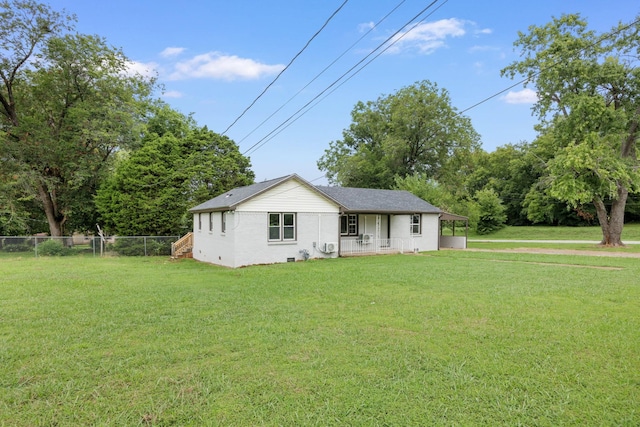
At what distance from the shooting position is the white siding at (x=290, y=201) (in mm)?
14867

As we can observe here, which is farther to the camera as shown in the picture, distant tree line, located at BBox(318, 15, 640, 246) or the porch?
distant tree line, located at BBox(318, 15, 640, 246)

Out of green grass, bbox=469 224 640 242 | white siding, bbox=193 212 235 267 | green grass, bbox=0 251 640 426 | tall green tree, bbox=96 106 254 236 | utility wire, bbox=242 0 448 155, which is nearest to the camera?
green grass, bbox=0 251 640 426

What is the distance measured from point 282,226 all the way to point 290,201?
1.17 m

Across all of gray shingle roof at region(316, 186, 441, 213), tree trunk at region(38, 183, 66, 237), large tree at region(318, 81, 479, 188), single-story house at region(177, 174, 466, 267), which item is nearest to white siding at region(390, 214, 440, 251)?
single-story house at region(177, 174, 466, 267)

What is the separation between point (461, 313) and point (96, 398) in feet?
18.5

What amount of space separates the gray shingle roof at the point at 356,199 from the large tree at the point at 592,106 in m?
8.14

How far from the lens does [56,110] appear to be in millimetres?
22672

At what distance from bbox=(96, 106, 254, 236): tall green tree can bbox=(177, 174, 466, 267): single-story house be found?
12.6 ft

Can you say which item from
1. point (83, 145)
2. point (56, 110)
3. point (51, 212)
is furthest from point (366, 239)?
point (56, 110)

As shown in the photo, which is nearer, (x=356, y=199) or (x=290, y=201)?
(x=290, y=201)

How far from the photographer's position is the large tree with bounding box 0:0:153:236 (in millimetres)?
20766

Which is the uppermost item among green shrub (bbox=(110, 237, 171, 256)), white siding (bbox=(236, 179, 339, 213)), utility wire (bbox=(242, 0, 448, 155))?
utility wire (bbox=(242, 0, 448, 155))

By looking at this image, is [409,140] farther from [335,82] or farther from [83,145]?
[83,145]

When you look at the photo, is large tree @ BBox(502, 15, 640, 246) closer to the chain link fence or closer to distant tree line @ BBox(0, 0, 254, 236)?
distant tree line @ BBox(0, 0, 254, 236)
